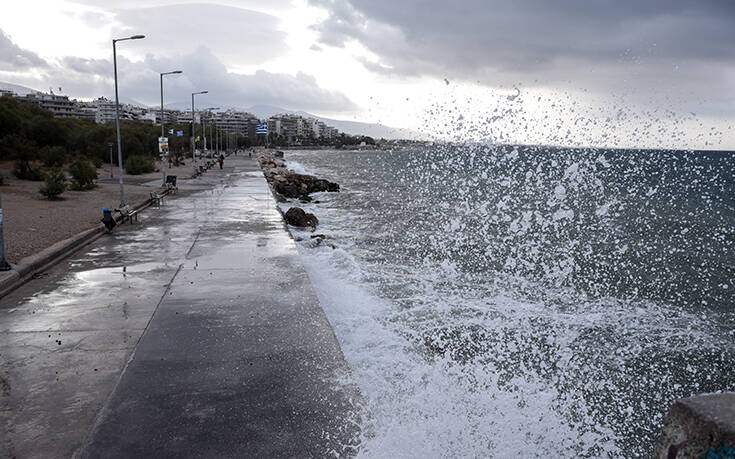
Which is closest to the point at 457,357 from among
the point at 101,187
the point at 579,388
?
the point at 579,388

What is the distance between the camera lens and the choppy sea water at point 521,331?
5734 millimetres

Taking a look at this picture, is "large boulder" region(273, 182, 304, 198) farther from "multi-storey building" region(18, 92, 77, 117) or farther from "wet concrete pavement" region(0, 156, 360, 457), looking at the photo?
"multi-storey building" region(18, 92, 77, 117)

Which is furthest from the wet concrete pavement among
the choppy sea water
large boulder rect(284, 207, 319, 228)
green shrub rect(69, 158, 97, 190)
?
green shrub rect(69, 158, 97, 190)

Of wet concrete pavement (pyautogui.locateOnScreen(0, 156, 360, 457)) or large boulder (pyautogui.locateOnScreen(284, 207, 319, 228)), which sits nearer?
wet concrete pavement (pyautogui.locateOnScreen(0, 156, 360, 457))

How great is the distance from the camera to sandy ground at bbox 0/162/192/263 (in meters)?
12.5

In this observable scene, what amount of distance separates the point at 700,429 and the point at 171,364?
18.0 feet

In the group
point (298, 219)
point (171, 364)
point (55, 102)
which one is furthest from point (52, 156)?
point (55, 102)

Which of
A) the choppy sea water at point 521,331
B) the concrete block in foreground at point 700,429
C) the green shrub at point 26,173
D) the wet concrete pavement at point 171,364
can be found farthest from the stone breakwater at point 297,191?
the concrete block in foreground at point 700,429

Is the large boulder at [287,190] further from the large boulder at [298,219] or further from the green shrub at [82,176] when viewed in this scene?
the large boulder at [298,219]

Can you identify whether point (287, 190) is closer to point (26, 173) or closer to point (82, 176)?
point (82, 176)

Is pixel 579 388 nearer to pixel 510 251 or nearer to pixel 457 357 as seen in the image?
pixel 457 357

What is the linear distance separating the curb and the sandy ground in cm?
34

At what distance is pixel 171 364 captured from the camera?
5.93 meters

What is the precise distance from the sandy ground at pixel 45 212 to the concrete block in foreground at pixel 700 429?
11890mm
